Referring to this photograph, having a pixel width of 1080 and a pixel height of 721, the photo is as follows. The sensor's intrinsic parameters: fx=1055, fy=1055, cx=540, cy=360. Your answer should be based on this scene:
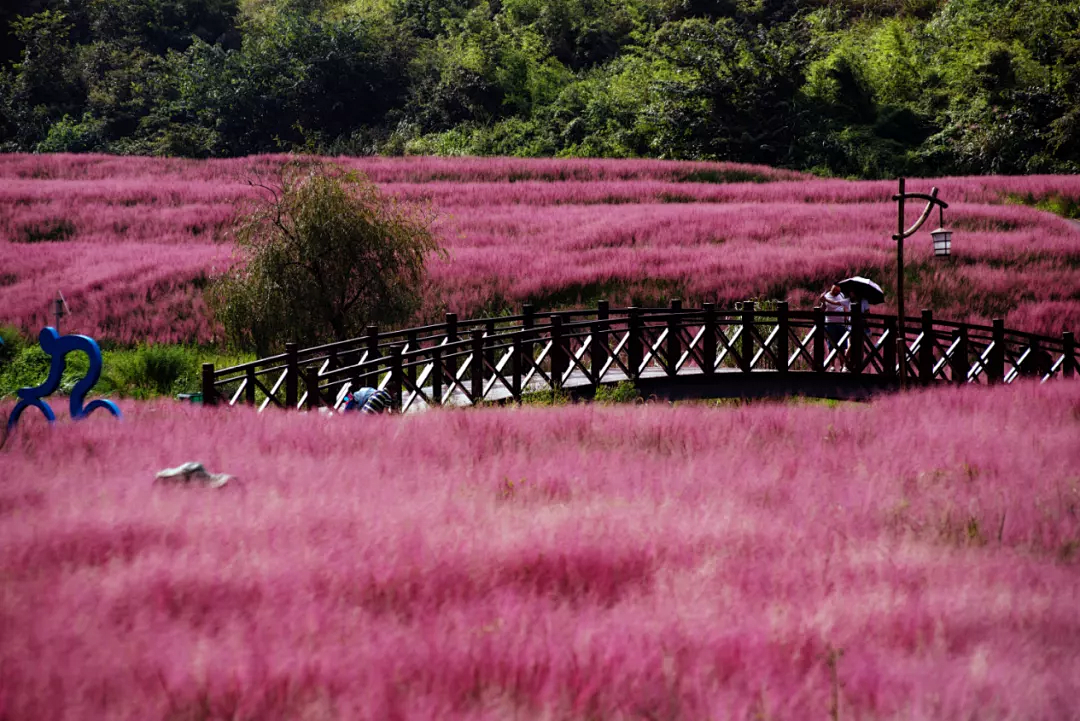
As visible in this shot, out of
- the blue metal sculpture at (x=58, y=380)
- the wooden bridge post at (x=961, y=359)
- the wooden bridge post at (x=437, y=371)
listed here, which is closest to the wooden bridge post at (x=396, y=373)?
the wooden bridge post at (x=437, y=371)

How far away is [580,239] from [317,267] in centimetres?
1238

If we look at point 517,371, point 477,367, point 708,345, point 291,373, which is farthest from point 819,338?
point 291,373

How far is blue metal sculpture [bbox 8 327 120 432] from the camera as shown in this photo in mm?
10211

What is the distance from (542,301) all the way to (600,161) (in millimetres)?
19700

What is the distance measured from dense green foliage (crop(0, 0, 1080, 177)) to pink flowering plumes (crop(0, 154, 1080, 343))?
6.43m

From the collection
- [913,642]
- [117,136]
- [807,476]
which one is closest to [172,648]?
[913,642]

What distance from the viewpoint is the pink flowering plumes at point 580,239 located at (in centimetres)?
2581

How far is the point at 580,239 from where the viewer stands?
99.7 feet

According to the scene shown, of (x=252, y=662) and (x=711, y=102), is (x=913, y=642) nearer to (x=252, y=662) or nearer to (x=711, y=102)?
(x=252, y=662)

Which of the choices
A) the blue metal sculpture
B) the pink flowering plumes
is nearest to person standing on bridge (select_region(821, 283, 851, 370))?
the pink flowering plumes

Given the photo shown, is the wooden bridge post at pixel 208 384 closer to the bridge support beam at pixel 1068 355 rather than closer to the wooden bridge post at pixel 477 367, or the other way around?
the wooden bridge post at pixel 477 367

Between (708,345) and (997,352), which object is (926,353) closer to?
(997,352)

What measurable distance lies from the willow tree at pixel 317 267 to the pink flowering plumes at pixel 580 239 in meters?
4.68

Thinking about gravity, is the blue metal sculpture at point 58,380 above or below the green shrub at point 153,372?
above
